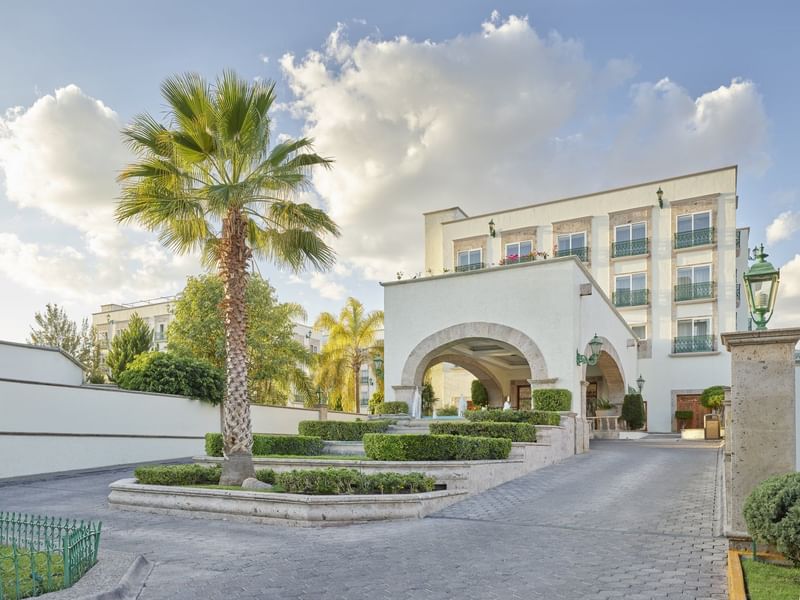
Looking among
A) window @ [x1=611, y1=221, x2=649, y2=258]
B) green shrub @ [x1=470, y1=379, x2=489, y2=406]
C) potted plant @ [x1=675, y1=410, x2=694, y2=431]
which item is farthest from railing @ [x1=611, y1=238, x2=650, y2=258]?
green shrub @ [x1=470, y1=379, x2=489, y2=406]

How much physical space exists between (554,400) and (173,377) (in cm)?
1292

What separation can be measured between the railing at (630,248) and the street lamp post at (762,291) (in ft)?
94.7

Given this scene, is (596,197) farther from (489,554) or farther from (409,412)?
(489,554)

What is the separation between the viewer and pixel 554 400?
17.8 m

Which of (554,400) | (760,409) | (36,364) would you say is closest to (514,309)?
(554,400)

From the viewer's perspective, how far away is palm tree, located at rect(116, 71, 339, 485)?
1147 cm

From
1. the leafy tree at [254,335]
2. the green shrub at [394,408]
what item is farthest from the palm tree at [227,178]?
the leafy tree at [254,335]

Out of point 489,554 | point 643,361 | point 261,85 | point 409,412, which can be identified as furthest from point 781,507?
point 643,361

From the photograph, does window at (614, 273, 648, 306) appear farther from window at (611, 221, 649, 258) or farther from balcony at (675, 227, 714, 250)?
balcony at (675, 227, 714, 250)

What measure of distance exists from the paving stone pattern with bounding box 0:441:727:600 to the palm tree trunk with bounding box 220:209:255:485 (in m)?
1.77

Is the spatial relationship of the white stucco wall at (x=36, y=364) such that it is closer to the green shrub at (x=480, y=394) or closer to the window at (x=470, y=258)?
the green shrub at (x=480, y=394)

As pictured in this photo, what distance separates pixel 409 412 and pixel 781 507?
15.9m

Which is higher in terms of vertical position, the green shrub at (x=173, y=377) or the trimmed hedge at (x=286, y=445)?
the green shrub at (x=173, y=377)

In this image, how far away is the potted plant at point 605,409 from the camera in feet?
90.6
